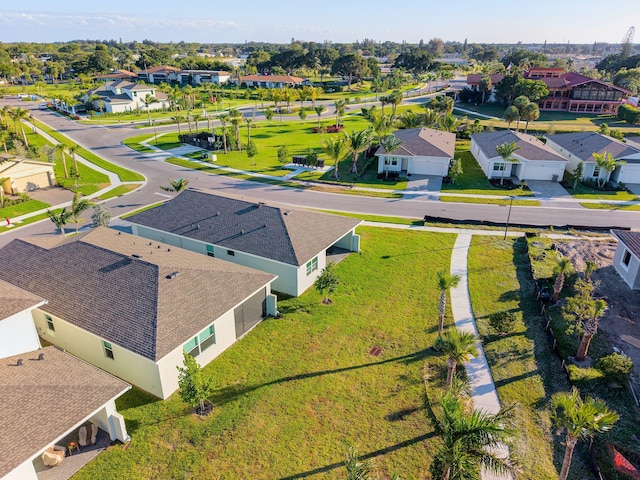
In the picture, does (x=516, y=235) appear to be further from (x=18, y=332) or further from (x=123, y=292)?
(x=18, y=332)

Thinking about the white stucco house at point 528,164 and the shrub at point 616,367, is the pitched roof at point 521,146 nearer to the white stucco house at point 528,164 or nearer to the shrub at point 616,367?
the white stucco house at point 528,164

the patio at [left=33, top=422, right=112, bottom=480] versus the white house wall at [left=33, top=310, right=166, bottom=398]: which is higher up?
the white house wall at [left=33, top=310, right=166, bottom=398]

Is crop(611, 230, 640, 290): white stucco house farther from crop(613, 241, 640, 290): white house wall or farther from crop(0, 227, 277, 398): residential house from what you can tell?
crop(0, 227, 277, 398): residential house

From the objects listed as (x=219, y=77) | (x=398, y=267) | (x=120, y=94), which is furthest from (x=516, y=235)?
(x=219, y=77)

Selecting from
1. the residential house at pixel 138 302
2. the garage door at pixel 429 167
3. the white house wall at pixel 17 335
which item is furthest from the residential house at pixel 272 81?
the white house wall at pixel 17 335

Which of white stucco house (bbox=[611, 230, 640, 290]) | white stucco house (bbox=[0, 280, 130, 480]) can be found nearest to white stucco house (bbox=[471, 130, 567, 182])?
white stucco house (bbox=[611, 230, 640, 290])

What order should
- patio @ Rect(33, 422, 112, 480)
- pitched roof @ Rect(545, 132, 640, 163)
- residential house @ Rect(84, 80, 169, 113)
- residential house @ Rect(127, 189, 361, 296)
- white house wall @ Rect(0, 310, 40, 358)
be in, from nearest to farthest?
patio @ Rect(33, 422, 112, 480), white house wall @ Rect(0, 310, 40, 358), residential house @ Rect(127, 189, 361, 296), pitched roof @ Rect(545, 132, 640, 163), residential house @ Rect(84, 80, 169, 113)

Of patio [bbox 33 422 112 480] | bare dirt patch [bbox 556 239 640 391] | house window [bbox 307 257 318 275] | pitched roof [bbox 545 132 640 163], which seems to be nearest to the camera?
patio [bbox 33 422 112 480]
